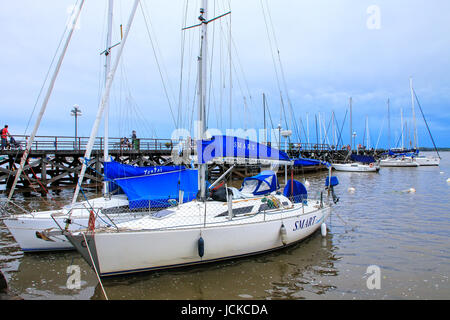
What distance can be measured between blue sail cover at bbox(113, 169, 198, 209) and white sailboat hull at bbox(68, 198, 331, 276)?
3.29 meters

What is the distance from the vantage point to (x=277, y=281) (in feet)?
23.3

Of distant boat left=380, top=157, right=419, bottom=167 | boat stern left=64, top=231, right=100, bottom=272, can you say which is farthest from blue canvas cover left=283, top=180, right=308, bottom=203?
distant boat left=380, top=157, right=419, bottom=167

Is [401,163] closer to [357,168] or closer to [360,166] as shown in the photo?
A: [360,166]

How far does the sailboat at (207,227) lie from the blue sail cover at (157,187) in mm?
1753

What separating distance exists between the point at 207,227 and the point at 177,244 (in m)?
0.83

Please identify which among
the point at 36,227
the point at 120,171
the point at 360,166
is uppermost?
the point at 120,171

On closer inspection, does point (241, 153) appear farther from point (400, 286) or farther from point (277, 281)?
point (400, 286)

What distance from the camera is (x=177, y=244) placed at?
6.94m

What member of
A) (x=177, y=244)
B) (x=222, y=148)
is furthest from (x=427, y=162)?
(x=177, y=244)

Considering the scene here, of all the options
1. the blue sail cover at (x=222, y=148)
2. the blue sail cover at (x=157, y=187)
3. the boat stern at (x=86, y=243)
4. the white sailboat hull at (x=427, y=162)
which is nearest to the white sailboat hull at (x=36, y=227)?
the blue sail cover at (x=157, y=187)

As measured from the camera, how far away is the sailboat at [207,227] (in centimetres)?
646

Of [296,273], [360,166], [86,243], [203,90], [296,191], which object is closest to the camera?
[86,243]

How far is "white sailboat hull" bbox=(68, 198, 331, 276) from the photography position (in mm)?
6367

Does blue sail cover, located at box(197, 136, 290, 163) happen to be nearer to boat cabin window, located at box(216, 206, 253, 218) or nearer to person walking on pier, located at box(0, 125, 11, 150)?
boat cabin window, located at box(216, 206, 253, 218)
